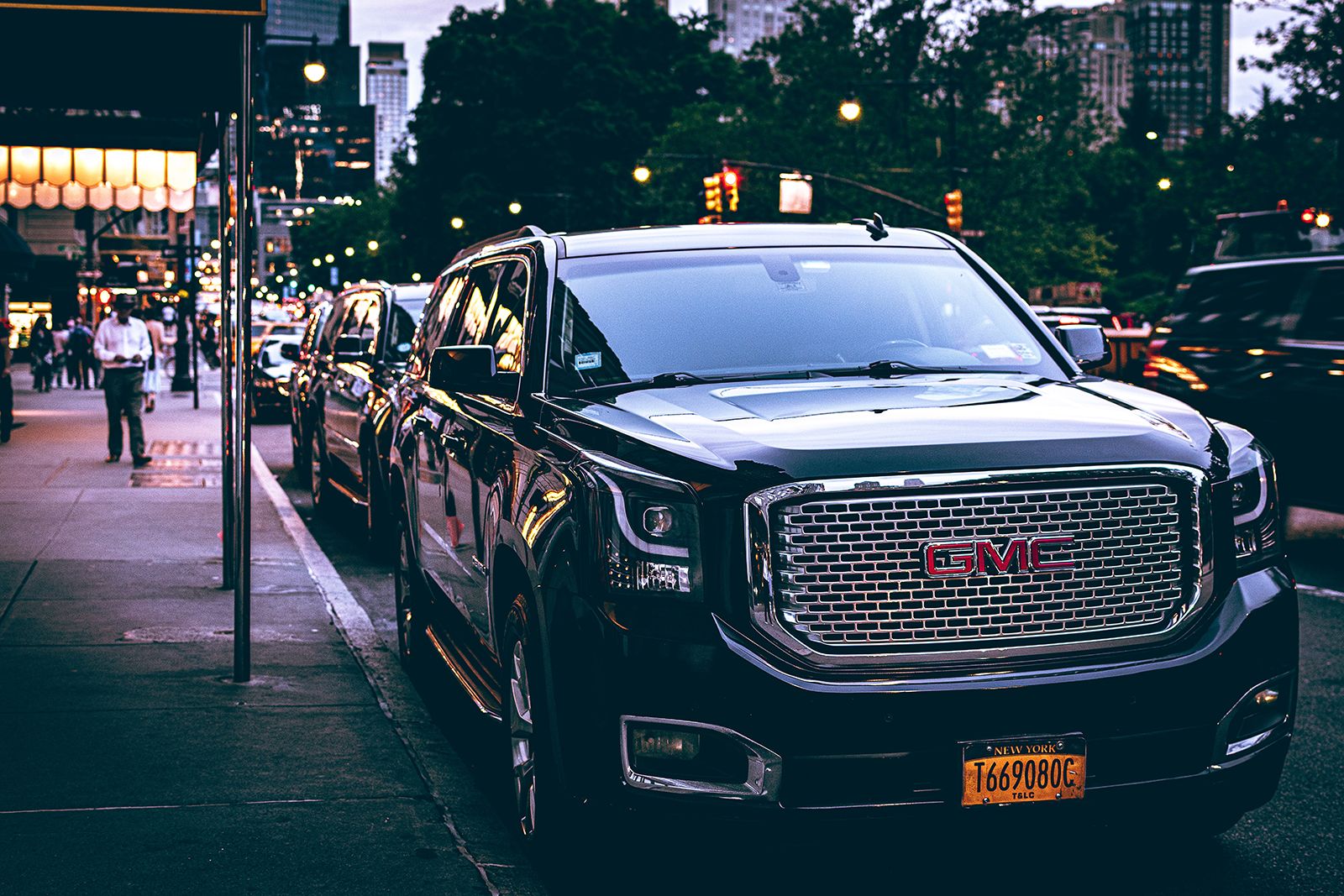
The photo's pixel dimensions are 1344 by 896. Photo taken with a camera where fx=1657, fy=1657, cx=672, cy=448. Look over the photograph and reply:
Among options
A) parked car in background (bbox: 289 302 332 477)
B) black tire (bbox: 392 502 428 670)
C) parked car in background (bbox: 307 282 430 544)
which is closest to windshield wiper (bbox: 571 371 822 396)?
black tire (bbox: 392 502 428 670)

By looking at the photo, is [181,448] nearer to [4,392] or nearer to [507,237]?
[4,392]

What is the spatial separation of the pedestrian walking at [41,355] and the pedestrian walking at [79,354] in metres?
1.19

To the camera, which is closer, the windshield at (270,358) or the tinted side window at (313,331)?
the tinted side window at (313,331)

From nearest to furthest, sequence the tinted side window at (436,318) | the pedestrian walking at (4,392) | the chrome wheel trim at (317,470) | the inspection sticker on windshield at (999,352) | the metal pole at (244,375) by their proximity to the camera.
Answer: the inspection sticker on windshield at (999,352) < the metal pole at (244,375) < the tinted side window at (436,318) < the chrome wheel trim at (317,470) < the pedestrian walking at (4,392)

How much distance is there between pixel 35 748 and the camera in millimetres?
6117

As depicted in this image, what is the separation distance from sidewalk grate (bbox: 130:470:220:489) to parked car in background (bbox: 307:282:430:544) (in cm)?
166

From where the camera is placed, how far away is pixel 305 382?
16141 millimetres

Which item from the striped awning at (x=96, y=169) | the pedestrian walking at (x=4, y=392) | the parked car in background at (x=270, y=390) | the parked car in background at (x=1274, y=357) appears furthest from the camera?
the parked car in background at (x=270, y=390)

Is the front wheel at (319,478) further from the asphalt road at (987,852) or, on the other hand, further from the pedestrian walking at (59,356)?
the pedestrian walking at (59,356)

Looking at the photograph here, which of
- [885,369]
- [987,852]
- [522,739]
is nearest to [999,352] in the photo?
[885,369]

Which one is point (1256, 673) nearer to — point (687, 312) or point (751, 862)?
point (751, 862)

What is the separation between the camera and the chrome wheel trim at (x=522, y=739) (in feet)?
15.7

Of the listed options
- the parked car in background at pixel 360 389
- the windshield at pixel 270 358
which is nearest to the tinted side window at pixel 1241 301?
the parked car in background at pixel 360 389

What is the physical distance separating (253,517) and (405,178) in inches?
2745
